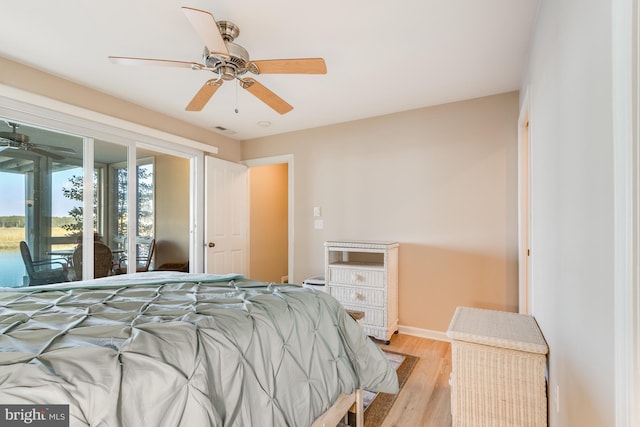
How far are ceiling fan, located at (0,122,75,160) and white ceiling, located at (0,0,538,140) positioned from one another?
1.90ft

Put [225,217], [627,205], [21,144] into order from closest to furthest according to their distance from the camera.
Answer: [627,205]
[21,144]
[225,217]

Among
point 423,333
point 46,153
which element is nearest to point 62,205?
point 46,153

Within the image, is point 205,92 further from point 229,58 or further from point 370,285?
point 370,285

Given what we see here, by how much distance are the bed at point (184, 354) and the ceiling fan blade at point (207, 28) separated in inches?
52.6

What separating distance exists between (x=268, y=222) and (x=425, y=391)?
3531 millimetres

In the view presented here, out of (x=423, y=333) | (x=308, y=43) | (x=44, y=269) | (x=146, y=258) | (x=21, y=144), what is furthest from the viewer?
(x=146, y=258)

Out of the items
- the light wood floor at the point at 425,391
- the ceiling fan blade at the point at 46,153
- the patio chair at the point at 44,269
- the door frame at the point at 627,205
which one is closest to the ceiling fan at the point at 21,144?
the ceiling fan blade at the point at 46,153

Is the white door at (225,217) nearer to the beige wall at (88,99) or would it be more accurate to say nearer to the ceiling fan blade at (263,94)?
the beige wall at (88,99)

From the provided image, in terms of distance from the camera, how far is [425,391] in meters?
2.15

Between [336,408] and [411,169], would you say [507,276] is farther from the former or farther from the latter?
[336,408]

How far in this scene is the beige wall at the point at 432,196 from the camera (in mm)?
2885

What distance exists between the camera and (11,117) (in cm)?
237

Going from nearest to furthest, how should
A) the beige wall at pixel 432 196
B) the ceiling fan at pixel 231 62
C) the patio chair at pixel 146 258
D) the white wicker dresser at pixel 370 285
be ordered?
the ceiling fan at pixel 231 62 → the beige wall at pixel 432 196 → the white wicker dresser at pixel 370 285 → the patio chair at pixel 146 258

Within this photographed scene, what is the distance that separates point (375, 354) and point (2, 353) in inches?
59.9
